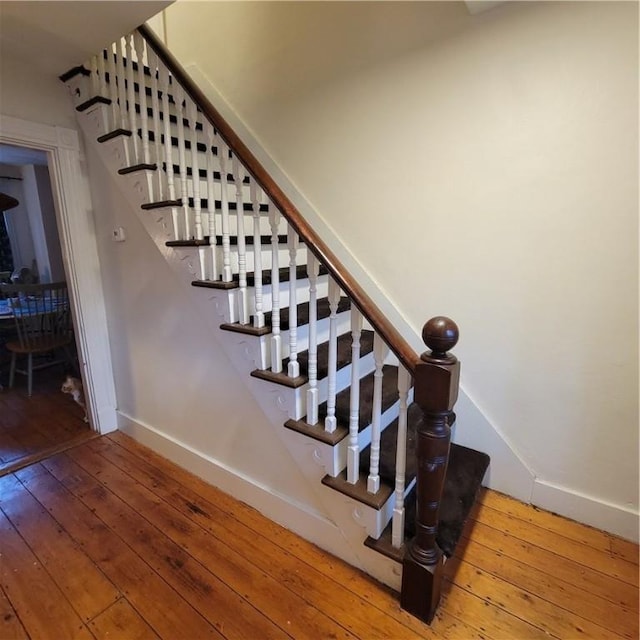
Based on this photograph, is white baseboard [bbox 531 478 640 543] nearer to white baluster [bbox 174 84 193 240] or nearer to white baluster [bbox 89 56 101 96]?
white baluster [bbox 174 84 193 240]

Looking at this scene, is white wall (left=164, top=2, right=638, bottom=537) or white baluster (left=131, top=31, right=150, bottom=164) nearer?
white wall (left=164, top=2, right=638, bottom=537)

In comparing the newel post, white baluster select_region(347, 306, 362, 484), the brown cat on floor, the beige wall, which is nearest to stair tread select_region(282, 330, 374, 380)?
white baluster select_region(347, 306, 362, 484)

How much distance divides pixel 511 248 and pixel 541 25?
92 centimetres

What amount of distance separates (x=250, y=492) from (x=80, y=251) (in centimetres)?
187

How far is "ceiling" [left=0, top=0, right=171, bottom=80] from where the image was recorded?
4.72ft

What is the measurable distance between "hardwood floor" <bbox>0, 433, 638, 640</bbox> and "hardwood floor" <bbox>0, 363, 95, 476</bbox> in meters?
0.52

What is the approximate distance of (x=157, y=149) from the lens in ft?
5.85

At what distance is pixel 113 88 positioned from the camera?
6.26 ft

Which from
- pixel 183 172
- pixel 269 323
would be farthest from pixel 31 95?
pixel 269 323

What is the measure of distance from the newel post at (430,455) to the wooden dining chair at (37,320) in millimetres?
3519

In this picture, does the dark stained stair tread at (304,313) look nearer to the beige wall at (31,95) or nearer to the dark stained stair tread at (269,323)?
the dark stained stair tread at (269,323)

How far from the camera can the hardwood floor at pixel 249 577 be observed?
4.13 ft

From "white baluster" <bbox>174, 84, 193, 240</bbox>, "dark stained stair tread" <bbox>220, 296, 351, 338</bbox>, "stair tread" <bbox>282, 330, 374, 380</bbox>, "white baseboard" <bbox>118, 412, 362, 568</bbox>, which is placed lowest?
"white baseboard" <bbox>118, 412, 362, 568</bbox>

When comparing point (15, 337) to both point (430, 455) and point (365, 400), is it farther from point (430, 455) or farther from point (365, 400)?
point (430, 455)
